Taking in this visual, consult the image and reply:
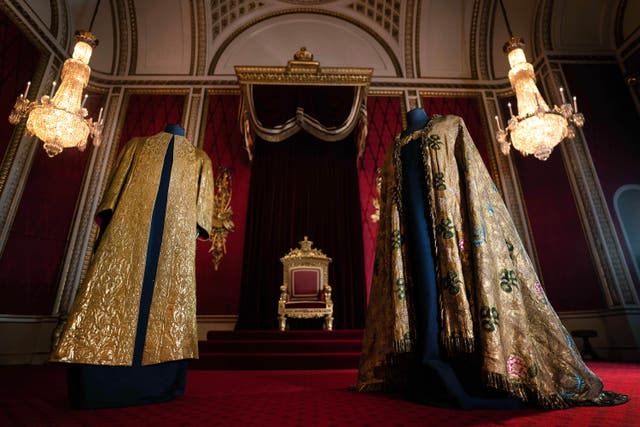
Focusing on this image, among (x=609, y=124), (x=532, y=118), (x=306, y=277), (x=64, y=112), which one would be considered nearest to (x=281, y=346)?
(x=306, y=277)

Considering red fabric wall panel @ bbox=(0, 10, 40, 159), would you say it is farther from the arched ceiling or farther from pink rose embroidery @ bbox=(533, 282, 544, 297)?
pink rose embroidery @ bbox=(533, 282, 544, 297)

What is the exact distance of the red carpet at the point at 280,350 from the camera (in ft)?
10.3

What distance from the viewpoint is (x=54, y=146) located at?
12.0ft

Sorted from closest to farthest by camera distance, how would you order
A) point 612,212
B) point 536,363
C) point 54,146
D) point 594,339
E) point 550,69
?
1. point 536,363
2. point 54,146
3. point 594,339
4. point 612,212
5. point 550,69

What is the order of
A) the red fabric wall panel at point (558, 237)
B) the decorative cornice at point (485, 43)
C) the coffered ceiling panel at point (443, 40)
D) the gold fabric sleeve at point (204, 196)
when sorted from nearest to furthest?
the gold fabric sleeve at point (204, 196), the red fabric wall panel at point (558, 237), the decorative cornice at point (485, 43), the coffered ceiling panel at point (443, 40)

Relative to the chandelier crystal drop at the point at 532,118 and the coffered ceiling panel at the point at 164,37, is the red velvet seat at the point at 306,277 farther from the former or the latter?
the coffered ceiling panel at the point at 164,37

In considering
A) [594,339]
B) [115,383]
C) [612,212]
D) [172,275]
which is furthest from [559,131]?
[115,383]

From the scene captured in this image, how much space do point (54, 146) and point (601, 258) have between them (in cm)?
675

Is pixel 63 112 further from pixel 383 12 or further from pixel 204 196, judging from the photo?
pixel 383 12

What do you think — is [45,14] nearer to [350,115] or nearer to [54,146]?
[54,146]

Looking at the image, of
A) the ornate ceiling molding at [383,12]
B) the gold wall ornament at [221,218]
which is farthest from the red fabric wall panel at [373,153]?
the gold wall ornament at [221,218]

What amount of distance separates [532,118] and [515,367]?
349 cm

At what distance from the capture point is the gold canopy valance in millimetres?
5039

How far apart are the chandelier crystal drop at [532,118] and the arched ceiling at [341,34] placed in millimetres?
2122
